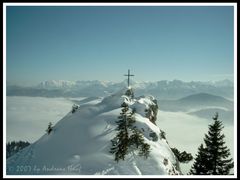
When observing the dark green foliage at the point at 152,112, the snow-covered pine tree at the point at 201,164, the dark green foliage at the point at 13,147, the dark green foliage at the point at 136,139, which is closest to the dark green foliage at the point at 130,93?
the dark green foliage at the point at 152,112

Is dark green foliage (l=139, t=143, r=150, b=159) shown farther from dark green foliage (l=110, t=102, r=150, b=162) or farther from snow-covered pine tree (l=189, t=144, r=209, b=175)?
snow-covered pine tree (l=189, t=144, r=209, b=175)

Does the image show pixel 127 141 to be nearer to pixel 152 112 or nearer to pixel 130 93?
pixel 152 112

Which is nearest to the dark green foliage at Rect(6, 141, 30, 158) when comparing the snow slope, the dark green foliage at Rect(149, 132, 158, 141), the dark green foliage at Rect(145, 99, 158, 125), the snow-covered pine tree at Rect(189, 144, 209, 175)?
the snow slope

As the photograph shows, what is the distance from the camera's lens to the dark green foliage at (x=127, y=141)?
23.6 meters

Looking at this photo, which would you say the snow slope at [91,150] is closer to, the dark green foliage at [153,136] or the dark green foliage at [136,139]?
the dark green foliage at [153,136]

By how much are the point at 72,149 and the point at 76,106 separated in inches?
268

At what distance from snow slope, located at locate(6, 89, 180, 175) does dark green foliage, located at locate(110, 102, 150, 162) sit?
1.63 ft

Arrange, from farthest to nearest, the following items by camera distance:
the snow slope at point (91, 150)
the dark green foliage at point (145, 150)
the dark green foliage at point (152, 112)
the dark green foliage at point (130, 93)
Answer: the dark green foliage at point (130, 93) → the dark green foliage at point (152, 112) → the dark green foliage at point (145, 150) → the snow slope at point (91, 150)

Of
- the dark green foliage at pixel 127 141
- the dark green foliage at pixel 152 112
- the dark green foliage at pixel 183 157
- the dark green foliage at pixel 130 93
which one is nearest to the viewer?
the dark green foliage at pixel 127 141

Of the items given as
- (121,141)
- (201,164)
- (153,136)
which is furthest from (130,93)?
(201,164)

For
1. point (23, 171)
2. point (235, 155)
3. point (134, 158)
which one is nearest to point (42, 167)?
point (23, 171)

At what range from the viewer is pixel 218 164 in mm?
27469

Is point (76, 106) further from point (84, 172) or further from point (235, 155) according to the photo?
point (235, 155)

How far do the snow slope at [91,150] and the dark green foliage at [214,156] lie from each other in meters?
3.54
